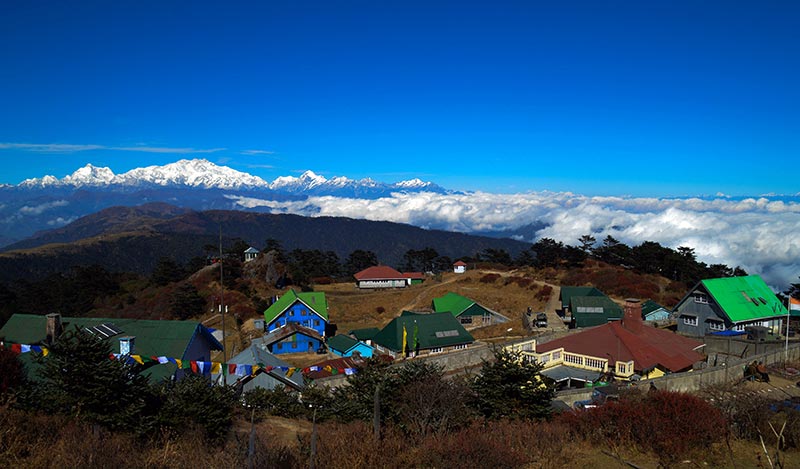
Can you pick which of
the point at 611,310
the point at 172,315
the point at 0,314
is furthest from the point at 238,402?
the point at 0,314

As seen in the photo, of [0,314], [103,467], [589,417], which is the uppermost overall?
[103,467]

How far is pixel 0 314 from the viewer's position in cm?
5000

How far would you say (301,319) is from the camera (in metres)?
41.2

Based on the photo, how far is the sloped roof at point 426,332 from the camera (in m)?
32.3

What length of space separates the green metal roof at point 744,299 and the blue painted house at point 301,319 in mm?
27934

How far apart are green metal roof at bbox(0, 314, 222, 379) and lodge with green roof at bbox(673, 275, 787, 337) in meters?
32.0

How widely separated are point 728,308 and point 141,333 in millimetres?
35191

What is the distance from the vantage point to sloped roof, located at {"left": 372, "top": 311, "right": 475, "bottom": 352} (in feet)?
106

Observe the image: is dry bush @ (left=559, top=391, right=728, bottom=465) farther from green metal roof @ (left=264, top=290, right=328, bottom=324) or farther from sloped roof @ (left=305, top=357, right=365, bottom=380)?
green metal roof @ (left=264, top=290, right=328, bottom=324)

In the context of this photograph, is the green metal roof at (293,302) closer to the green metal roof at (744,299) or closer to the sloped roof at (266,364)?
the sloped roof at (266,364)

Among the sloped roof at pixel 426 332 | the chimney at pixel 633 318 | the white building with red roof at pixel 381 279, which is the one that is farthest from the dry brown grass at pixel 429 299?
the chimney at pixel 633 318

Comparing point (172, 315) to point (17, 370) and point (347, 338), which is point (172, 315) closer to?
point (347, 338)

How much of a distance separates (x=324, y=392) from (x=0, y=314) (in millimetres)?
47947

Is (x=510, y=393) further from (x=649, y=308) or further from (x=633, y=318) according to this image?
(x=649, y=308)
